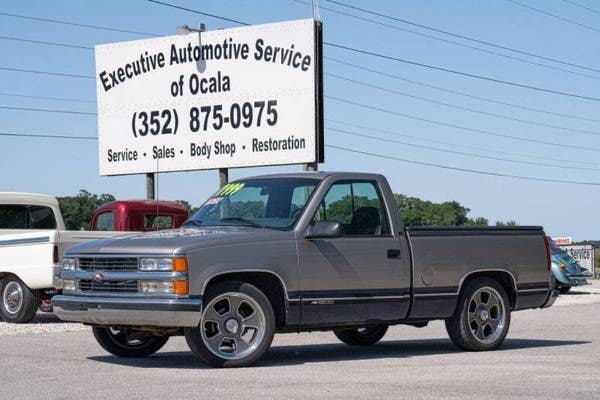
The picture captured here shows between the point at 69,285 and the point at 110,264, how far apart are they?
2.19 ft

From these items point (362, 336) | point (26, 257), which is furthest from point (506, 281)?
point (26, 257)

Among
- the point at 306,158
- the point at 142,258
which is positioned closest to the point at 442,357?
the point at 142,258

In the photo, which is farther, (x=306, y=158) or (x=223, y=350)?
(x=306, y=158)

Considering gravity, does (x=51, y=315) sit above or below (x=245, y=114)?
below

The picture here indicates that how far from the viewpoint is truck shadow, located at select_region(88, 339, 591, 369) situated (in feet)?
39.8

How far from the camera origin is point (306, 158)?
104 ft

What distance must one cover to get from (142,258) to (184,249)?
444 millimetres

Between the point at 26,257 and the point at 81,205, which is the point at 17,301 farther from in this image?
the point at 81,205

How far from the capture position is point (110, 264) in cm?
1165

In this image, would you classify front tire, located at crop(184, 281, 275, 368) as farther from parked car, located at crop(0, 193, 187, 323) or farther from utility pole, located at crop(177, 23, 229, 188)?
utility pole, located at crop(177, 23, 229, 188)

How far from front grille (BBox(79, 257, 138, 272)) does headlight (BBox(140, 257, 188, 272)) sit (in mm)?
132

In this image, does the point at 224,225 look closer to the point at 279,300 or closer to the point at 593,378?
the point at 279,300

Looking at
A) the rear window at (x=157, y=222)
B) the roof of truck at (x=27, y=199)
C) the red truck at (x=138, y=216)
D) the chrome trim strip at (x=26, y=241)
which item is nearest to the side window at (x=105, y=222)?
the red truck at (x=138, y=216)

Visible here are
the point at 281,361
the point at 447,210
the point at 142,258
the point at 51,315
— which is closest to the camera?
the point at 142,258
